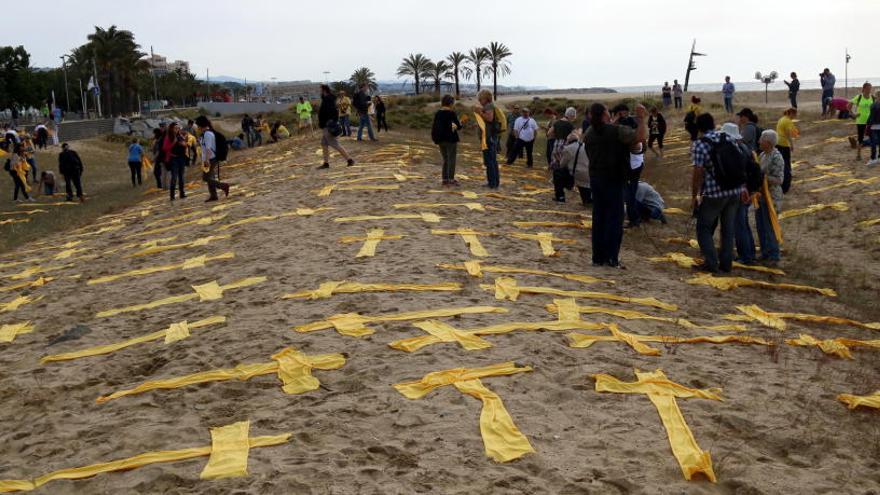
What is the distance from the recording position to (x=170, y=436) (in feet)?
14.3

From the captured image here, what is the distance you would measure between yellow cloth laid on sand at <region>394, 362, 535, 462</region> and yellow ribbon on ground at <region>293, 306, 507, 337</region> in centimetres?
117

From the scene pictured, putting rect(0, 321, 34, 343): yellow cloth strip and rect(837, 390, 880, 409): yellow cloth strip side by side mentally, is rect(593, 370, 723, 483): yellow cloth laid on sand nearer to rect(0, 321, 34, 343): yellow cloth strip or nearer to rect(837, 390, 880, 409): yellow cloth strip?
rect(837, 390, 880, 409): yellow cloth strip

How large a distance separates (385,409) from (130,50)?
60760 mm

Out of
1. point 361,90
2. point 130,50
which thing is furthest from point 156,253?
point 130,50

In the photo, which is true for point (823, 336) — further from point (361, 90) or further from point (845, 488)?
point (361, 90)

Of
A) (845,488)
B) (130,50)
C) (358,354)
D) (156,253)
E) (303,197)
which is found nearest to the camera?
(845,488)

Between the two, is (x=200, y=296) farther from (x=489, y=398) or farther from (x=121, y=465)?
(x=489, y=398)

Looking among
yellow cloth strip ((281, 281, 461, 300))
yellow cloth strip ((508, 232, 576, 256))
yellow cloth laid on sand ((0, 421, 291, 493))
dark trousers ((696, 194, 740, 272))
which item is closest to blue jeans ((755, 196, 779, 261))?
dark trousers ((696, 194, 740, 272))

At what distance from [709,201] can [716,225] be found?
0.33 m

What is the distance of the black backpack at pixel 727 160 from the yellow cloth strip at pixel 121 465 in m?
5.74

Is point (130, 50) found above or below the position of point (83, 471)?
above

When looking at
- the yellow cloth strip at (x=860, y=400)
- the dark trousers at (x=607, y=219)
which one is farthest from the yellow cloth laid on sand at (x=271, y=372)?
the dark trousers at (x=607, y=219)

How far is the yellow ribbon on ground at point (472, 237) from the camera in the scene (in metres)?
8.73

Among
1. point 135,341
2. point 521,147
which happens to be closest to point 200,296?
point 135,341
